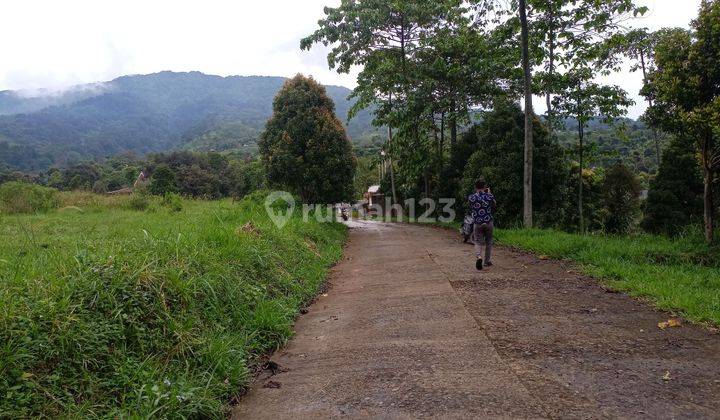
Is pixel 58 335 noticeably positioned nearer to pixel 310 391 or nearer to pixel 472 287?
pixel 310 391

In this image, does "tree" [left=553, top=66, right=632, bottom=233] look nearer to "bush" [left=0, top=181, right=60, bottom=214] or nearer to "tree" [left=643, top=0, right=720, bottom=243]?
"tree" [left=643, top=0, right=720, bottom=243]

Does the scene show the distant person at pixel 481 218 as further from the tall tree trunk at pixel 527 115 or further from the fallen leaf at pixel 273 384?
the tall tree trunk at pixel 527 115

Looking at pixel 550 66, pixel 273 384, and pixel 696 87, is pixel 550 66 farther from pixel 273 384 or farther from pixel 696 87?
pixel 273 384

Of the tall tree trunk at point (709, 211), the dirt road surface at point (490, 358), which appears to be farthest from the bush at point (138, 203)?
the tall tree trunk at point (709, 211)

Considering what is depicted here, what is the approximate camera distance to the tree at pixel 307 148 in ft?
58.9

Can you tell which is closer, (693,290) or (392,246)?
(693,290)

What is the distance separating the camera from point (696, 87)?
955 centimetres

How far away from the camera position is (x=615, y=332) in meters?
4.38

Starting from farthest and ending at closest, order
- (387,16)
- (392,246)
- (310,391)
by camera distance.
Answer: (387,16) → (392,246) → (310,391)

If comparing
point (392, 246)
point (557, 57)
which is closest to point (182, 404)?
point (392, 246)

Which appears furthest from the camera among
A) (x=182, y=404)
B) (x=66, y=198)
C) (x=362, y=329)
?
(x=66, y=198)

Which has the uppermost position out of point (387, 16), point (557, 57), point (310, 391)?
point (387, 16)

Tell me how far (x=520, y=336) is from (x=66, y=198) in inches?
623

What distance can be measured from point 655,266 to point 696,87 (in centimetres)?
485
